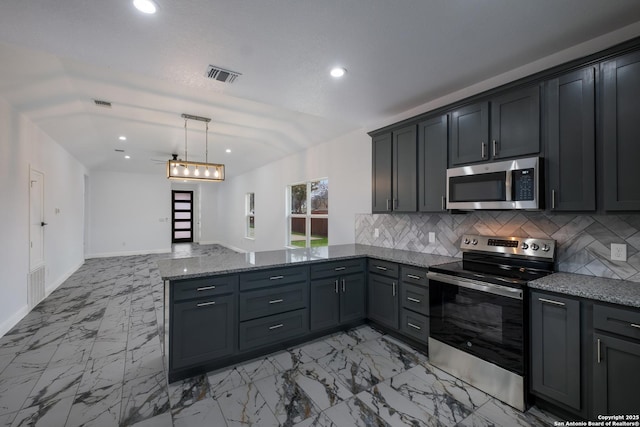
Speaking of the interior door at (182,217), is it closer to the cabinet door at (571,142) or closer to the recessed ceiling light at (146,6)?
the recessed ceiling light at (146,6)

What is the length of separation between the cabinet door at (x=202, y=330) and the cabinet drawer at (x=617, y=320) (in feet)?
8.24

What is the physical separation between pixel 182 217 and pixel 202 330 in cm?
1071

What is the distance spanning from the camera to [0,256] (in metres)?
3.07

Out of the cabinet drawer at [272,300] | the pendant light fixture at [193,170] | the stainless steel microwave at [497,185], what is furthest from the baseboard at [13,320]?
the stainless steel microwave at [497,185]

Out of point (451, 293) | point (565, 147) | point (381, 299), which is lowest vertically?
point (381, 299)

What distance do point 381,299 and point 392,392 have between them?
106cm

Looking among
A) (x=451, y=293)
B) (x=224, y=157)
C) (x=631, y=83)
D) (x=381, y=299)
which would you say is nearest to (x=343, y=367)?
(x=381, y=299)

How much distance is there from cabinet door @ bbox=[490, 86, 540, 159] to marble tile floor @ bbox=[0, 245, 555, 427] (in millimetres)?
1904

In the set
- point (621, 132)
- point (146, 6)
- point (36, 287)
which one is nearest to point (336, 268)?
point (621, 132)

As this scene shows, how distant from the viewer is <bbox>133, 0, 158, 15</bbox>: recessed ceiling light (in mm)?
1599

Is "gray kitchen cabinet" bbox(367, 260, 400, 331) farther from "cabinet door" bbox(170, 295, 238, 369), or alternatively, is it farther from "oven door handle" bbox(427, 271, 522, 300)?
"cabinet door" bbox(170, 295, 238, 369)

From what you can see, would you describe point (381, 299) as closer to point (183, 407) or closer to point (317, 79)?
point (183, 407)

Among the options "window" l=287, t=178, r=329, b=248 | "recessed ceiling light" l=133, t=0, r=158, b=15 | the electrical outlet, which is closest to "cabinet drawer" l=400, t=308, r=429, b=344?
the electrical outlet

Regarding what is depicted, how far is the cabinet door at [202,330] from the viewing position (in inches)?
87.0
